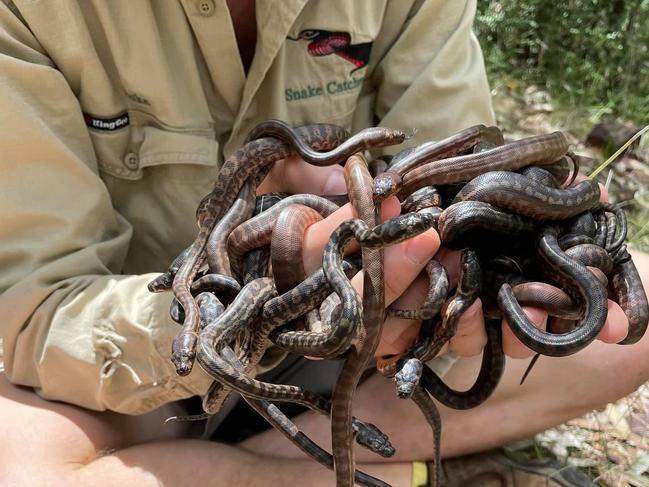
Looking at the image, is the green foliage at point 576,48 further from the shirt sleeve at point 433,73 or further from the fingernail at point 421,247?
the fingernail at point 421,247

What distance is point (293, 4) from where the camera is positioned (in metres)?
2.39

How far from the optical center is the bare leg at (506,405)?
272 centimetres

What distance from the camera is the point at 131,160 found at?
2.60 m

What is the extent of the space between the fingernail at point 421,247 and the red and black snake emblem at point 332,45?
119 cm

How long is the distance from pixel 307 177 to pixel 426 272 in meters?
0.71

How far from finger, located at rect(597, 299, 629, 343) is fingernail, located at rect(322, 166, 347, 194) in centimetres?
102

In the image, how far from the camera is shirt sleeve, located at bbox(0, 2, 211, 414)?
2.27m

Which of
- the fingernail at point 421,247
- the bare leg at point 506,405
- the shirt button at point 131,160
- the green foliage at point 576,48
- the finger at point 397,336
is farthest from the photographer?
the green foliage at point 576,48

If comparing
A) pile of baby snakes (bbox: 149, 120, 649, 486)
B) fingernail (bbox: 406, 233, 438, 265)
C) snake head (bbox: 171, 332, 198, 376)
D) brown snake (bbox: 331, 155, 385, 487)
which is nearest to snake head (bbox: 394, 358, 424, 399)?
pile of baby snakes (bbox: 149, 120, 649, 486)

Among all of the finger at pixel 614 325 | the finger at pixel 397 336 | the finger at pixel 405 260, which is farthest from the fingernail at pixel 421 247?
the finger at pixel 614 325

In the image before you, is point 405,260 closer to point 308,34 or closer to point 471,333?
point 471,333

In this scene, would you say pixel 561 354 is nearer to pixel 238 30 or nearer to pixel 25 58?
pixel 238 30

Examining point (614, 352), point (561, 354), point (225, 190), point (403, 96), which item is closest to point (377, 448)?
point (561, 354)

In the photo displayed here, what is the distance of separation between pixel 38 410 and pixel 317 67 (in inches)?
67.1
